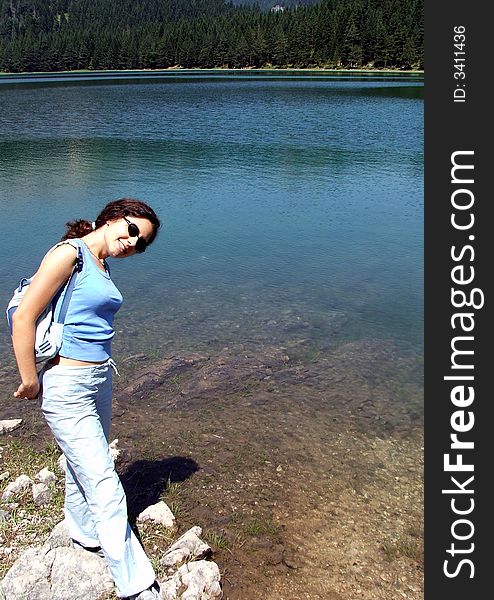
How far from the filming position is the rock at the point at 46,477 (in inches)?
199

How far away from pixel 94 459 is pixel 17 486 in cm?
161

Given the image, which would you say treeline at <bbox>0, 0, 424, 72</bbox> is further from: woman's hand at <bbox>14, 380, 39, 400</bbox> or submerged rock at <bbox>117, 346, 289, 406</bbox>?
woman's hand at <bbox>14, 380, 39, 400</bbox>

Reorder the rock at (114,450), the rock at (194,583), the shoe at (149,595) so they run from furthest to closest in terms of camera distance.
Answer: the rock at (114,450), the rock at (194,583), the shoe at (149,595)

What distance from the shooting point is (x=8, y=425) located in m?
6.23

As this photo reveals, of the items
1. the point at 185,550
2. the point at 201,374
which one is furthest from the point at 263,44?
the point at 185,550

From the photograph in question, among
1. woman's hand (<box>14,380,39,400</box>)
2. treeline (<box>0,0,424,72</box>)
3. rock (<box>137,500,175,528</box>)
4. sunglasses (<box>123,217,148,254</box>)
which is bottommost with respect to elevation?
rock (<box>137,500,175,528</box>)

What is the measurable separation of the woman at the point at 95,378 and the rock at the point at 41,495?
1.20m

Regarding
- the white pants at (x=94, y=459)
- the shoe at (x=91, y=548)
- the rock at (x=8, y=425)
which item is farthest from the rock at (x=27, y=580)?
the rock at (x=8, y=425)

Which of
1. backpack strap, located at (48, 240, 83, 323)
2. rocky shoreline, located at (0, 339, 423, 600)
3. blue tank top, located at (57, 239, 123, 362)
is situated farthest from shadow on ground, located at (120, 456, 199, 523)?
backpack strap, located at (48, 240, 83, 323)

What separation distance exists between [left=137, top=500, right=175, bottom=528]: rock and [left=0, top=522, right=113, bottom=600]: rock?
72 centimetres

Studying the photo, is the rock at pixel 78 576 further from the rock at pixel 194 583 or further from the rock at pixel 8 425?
the rock at pixel 8 425

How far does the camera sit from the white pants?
3.67 m

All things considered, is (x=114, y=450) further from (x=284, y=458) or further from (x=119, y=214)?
(x=119, y=214)

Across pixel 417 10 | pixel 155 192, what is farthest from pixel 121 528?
pixel 417 10
